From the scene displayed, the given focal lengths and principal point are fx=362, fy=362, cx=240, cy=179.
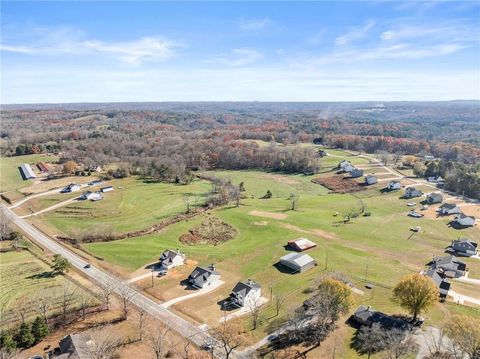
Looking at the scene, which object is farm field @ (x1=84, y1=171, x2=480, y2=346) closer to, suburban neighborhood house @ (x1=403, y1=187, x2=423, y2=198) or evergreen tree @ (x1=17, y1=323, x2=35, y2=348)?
suburban neighborhood house @ (x1=403, y1=187, x2=423, y2=198)

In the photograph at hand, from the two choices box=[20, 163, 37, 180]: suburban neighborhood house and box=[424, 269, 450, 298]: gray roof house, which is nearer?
box=[424, 269, 450, 298]: gray roof house

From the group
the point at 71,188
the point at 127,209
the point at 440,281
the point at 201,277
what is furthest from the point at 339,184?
the point at 71,188

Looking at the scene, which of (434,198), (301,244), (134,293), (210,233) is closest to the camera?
(134,293)

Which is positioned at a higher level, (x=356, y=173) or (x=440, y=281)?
(x=440, y=281)

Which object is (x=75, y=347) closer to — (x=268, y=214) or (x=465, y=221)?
(x=268, y=214)

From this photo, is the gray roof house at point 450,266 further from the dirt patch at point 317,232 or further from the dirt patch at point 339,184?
the dirt patch at point 339,184

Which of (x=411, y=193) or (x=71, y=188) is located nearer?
(x=411, y=193)

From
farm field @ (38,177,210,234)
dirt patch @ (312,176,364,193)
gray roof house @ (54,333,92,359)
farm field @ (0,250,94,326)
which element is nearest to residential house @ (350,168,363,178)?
dirt patch @ (312,176,364,193)

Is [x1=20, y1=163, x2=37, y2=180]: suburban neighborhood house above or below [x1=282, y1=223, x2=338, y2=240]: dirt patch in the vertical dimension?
above
